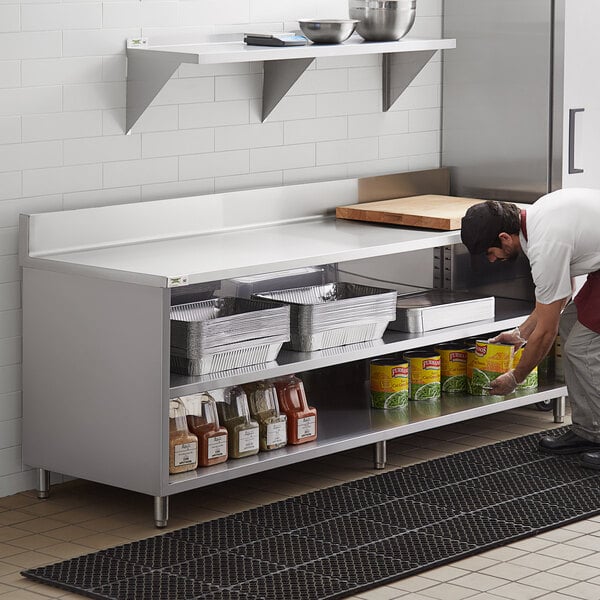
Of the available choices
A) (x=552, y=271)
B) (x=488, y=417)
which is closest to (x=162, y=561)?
(x=552, y=271)

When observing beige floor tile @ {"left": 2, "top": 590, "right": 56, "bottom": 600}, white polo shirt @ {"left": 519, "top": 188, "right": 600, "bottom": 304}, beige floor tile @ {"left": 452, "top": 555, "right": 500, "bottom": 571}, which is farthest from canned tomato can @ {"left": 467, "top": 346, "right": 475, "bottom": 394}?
beige floor tile @ {"left": 2, "top": 590, "right": 56, "bottom": 600}

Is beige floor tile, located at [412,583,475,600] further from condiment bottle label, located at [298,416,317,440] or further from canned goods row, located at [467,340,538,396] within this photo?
canned goods row, located at [467,340,538,396]

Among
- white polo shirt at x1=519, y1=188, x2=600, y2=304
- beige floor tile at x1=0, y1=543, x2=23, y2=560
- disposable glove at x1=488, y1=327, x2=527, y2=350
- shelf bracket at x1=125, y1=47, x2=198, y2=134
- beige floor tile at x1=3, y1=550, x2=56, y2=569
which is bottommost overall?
beige floor tile at x1=3, y1=550, x2=56, y2=569

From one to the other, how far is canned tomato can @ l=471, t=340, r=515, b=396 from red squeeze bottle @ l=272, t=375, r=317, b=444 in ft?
3.25

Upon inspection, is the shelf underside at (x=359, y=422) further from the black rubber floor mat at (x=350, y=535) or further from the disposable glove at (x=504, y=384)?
the disposable glove at (x=504, y=384)

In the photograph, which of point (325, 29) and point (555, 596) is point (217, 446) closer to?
point (555, 596)

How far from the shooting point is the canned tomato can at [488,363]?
5.80 meters

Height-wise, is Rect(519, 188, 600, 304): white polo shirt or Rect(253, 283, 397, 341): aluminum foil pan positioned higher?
Rect(519, 188, 600, 304): white polo shirt

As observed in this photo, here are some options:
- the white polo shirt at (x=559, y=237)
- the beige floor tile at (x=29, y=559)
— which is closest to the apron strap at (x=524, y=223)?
the white polo shirt at (x=559, y=237)

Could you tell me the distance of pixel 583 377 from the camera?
550 cm

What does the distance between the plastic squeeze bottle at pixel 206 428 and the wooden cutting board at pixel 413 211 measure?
4.15ft

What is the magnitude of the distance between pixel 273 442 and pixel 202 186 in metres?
1.12

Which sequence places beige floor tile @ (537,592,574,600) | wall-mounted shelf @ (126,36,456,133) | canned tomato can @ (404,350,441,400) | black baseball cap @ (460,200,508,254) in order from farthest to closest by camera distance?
canned tomato can @ (404,350,441,400) < black baseball cap @ (460,200,508,254) < wall-mounted shelf @ (126,36,456,133) < beige floor tile @ (537,592,574,600)

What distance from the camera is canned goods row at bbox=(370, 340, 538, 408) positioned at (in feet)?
18.4
